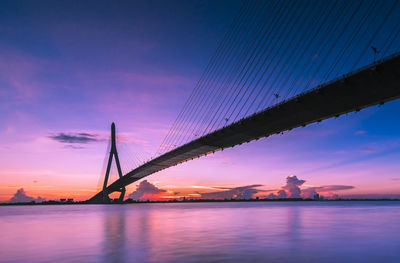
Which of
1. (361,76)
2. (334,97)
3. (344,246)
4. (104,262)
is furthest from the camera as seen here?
(334,97)

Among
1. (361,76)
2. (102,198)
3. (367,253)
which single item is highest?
(361,76)

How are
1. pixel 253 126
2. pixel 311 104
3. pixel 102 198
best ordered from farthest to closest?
pixel 102 198
pixel 253 126
pixel 311 104

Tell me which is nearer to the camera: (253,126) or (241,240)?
(241,240)

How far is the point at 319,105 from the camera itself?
99.4ft

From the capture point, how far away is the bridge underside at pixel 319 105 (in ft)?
82.1

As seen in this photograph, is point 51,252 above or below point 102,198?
below

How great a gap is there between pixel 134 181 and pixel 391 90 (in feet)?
208

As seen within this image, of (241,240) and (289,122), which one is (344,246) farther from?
→ (289,122)

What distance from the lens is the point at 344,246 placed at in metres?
15.1

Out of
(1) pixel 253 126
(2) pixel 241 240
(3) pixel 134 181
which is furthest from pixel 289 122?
(3) pixel 134 181

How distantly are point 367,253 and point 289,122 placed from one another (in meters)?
22.3

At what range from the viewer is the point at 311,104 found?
30.5 metres

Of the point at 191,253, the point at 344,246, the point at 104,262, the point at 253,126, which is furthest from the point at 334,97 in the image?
the point at 104,262

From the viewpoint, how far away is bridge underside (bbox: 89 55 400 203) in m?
25.0
